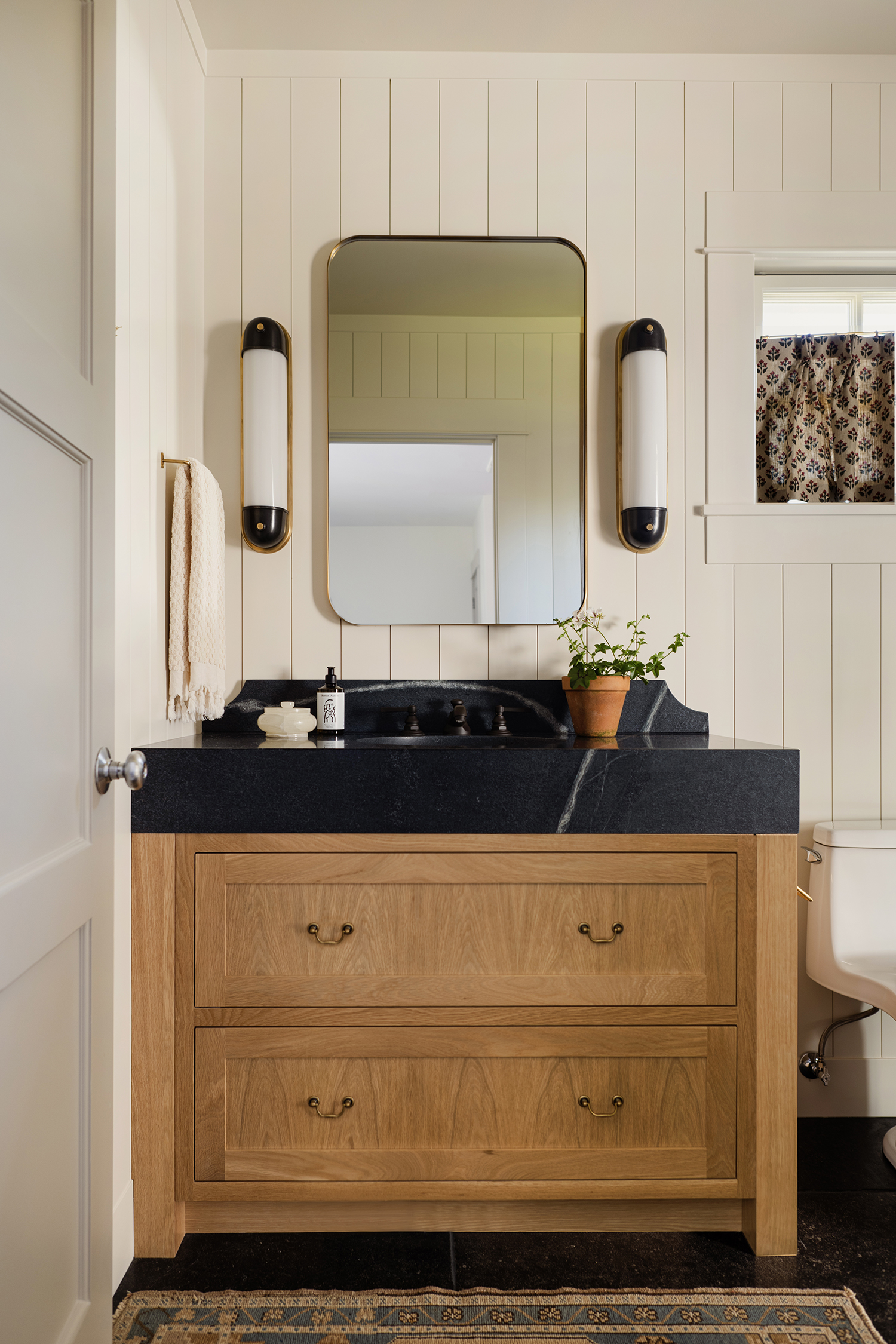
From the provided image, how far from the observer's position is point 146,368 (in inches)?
60.0

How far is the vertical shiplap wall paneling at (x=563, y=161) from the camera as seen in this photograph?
6.31ft

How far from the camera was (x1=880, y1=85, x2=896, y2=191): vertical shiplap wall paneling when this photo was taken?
1947mm

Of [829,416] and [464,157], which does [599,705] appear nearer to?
[829,416]

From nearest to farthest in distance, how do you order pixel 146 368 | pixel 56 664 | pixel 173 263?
1. pixel 56 664
2. pixel 146 368
3. pixel 173 263

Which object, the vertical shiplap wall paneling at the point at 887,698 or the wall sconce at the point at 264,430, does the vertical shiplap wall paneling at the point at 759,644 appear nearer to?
the vertical shiplap wall paneling at the point at 887,698

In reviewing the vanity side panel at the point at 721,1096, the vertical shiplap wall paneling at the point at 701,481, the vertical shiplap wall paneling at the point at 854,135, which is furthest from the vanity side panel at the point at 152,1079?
the vertical shiplap wall paneling at the point at 854,135

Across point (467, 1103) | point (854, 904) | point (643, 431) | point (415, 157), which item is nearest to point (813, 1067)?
point (854, 904)

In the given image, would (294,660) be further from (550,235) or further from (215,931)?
(550,235)

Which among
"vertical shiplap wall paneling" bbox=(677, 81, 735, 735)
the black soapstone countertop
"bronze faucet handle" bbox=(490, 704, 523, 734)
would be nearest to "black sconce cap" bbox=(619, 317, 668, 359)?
"vertical shiplap wall paneling" bbox=(677, 81, 735, 735)

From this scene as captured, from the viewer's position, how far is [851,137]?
76.6 inches

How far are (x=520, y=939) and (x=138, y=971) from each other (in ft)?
2.22

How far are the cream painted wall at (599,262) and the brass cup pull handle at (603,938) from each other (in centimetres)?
70

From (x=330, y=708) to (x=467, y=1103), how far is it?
2.76ft

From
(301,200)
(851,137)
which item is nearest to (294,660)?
(301,200)
